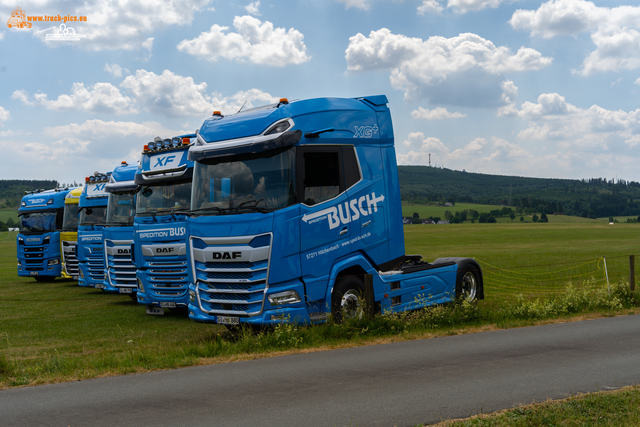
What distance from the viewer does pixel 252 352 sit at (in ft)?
29.0

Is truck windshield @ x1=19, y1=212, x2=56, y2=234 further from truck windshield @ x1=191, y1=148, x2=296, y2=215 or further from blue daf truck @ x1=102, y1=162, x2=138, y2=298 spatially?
truck windshield @ x1=191, y1=148, x2=296, y2=215

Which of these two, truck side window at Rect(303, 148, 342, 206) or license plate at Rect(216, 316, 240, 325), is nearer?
license plate at Rect(216, 316, 240, 325)

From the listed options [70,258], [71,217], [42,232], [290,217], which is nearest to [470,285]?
[290,217]

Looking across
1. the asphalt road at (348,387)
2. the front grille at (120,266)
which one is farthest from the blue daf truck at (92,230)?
the asphalt road at (348,387)

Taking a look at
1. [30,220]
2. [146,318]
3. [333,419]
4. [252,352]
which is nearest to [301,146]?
[252,352]

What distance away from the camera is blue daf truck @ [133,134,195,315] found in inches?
506

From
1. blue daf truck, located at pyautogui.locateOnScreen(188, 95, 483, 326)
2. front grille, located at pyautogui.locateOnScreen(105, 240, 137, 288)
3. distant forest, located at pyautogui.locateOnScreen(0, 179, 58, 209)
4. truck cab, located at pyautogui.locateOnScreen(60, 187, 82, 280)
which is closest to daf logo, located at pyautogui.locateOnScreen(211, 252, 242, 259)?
blue daf truck, located at pyautogui.locateOnScreen(188, 95, 483, 326)

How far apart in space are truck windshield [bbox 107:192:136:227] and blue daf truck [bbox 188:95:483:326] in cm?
632

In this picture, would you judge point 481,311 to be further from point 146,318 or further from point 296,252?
point 146,318

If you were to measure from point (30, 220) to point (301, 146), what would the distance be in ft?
63.5

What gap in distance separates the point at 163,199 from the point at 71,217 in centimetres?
1046

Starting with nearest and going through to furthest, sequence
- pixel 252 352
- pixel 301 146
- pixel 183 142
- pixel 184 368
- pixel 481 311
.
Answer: pixel 184 368 < pixel 252 352 < pixel 301 146 < pixel 481 311 < pixel 183 142

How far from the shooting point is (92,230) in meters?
18.6

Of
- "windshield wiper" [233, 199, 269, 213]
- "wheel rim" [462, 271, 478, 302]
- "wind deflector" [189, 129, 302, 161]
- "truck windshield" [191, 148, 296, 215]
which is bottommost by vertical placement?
"wheel rim" [462, 271, 478, 302]
